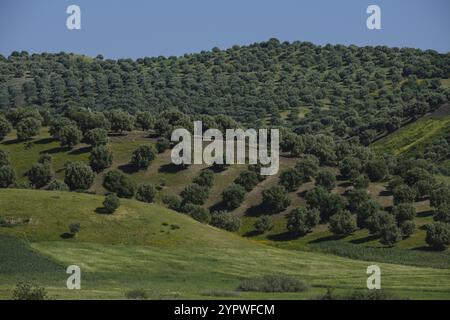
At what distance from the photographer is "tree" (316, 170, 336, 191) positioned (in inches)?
5207

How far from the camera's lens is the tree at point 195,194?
12888cm

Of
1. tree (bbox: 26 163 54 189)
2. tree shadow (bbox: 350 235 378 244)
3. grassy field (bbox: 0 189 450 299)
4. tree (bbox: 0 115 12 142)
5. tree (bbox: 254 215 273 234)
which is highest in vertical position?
tree (bbox: 0 115 12 142)

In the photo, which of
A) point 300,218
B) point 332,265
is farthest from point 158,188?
point 332,265

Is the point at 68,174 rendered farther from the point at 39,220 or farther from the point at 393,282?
the point at 393,282

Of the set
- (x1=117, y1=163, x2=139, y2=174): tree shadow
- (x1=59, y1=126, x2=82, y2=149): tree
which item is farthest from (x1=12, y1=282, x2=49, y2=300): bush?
(x1=59, y1=126, x2=82, y2=149): tree

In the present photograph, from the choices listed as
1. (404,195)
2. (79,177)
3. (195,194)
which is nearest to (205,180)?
(195,194)

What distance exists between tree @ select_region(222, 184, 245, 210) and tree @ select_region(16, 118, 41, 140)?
44975 mm

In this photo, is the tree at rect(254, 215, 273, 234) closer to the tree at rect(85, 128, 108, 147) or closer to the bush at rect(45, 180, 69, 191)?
the bush at rect(45, 180, 69, 191)

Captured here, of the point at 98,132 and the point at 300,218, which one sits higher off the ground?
the point at 98,132

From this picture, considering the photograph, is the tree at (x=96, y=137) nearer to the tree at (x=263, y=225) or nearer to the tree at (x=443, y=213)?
the tree at (x=263, y=225)

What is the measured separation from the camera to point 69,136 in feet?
484

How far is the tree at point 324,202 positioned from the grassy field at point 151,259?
1081 inches
